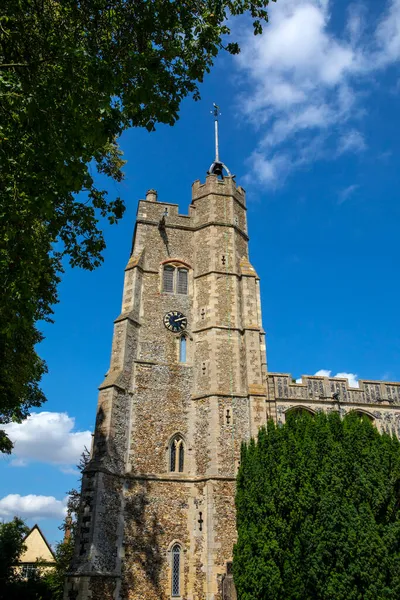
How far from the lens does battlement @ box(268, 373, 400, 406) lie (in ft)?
64.8

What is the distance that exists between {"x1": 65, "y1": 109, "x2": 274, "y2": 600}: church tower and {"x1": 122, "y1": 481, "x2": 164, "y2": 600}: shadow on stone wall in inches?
1.3

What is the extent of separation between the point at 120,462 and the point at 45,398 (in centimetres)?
336

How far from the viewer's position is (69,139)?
6922 mm

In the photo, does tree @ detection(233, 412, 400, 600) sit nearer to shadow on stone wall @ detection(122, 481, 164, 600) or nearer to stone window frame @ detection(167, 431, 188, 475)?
shadow on stone wall @ detection(122, 481, 164, 600)

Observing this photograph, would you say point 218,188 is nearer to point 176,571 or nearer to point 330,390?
point 330,390

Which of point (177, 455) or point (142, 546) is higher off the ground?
point (177, 455)

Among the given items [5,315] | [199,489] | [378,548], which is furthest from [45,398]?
[378,548]

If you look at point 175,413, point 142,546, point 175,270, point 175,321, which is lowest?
point 142,546

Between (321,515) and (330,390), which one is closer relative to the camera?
(321,515)

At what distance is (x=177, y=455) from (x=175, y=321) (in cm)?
546

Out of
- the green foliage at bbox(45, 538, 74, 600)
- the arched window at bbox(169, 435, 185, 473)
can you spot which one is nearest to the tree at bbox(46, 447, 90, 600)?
the green foliage at bbox(45, 538, 74, 600)

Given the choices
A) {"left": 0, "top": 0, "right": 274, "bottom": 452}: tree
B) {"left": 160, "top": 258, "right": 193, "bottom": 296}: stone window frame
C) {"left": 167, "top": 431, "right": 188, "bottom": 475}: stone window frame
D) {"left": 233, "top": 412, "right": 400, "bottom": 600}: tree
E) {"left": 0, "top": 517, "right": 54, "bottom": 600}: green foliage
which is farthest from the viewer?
{"left": 0, "top": 517, "right": 54, "bottom": 600}: green foliage

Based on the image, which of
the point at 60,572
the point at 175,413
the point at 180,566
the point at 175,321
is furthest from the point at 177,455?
the point at 60,572

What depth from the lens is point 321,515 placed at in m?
11.8
